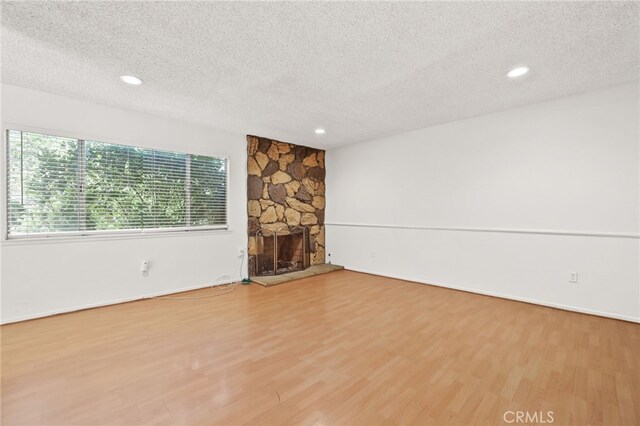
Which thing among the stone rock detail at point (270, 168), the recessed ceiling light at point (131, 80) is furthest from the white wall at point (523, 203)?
the recessed ceiling light at point (131, 80)

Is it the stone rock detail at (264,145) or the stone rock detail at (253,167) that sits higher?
the stone rock detail at (264,145)

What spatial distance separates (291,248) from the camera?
5395mm

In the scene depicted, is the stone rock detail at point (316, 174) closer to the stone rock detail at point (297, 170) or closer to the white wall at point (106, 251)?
the stone rock detail at point (297, 170)

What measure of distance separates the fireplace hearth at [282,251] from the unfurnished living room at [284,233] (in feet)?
0.25

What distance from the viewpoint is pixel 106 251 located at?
10.7 ft

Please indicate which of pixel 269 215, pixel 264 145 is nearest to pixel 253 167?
pixel 264 145

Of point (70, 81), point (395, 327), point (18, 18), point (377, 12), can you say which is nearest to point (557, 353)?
point (395, 327)

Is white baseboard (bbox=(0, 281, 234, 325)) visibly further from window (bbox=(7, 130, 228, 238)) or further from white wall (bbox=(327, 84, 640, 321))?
white wall (bbox=(327, 84, 640, 321))

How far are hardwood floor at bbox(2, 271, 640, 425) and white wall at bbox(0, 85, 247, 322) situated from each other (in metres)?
0.25

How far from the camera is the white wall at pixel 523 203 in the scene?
2842 mm

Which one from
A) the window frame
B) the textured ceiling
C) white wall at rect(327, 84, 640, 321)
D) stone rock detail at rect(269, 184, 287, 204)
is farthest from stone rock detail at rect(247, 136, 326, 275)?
the textured ceiling

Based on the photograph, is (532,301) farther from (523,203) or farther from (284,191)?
(284,191)

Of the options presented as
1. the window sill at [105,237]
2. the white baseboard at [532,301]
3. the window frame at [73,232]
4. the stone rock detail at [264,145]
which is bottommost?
the white baseboard at [532,301]

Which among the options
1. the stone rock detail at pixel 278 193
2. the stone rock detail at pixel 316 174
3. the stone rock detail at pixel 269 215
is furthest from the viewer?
the stone rock detail at pixel 316 174
